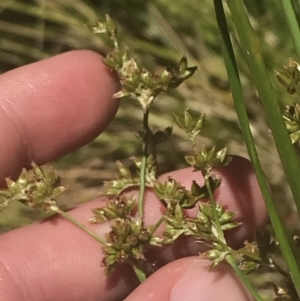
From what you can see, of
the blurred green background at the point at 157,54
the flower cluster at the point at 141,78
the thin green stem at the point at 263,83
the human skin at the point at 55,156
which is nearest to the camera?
the thin green stem at the point at 263,83

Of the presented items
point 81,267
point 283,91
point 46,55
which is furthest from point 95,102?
point 46,55

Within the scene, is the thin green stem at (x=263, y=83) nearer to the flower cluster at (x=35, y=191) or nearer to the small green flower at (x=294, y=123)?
the small green flower at (x=294, y=123)

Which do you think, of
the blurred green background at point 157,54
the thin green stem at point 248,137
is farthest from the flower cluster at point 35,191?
the blurred green background at point 157,54

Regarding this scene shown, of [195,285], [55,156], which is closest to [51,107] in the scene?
[55,156]

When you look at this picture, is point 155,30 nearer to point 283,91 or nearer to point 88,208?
point 283,91

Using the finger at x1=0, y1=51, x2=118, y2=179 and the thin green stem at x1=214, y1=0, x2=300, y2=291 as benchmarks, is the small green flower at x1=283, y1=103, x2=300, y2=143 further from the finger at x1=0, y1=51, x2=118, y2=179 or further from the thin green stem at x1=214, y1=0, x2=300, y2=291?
the finger at x1=0, y1=51, x2=118, y2=179

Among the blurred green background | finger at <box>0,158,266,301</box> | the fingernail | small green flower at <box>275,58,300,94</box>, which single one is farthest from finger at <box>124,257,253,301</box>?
the blurred green background

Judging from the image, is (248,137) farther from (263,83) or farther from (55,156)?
(55,156)

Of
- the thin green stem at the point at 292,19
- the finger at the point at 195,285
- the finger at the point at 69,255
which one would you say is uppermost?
the thin green stem at the point at 292,19
